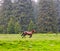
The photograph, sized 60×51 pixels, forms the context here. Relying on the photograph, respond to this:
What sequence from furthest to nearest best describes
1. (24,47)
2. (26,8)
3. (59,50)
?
(26,8) < (24,47) < (59,50)

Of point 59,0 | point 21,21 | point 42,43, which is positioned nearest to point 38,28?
point 21,21

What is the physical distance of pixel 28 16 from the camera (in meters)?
66.1

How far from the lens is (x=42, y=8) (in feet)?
215

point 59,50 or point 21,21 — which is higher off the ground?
point 21,21

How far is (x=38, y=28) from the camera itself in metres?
62.0

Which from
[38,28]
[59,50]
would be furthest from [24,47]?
[38,28]

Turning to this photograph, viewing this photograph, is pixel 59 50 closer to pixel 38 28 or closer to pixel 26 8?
pixel 38 28

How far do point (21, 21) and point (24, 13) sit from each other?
7.74 feet

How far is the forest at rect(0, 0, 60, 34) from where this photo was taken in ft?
200

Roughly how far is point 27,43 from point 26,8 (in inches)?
1873

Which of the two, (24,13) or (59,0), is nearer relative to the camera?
(24,13)

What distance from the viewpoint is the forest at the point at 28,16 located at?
61094 mm

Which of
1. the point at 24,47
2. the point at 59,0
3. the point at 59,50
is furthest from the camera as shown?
the point at 59,0

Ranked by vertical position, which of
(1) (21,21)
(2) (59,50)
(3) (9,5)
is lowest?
(2) (59,50)
